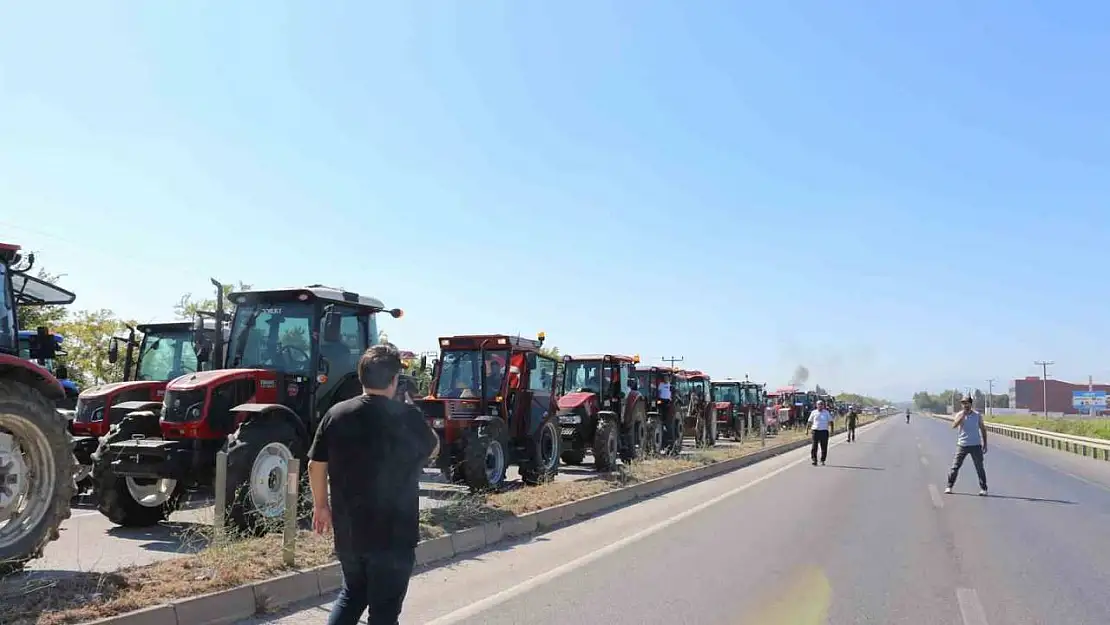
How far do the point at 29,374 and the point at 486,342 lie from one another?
7462 millimetres

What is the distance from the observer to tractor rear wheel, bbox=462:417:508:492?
11570 millimetres

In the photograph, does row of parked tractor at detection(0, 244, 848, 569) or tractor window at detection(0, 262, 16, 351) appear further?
tractor window at detection(0, 262, 16, 351)

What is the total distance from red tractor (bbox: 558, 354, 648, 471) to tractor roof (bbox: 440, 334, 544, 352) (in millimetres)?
3490

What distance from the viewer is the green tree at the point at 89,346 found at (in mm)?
25969

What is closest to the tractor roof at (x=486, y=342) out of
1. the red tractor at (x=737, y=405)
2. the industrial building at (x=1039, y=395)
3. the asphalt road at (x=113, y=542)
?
the asphalt road at (x=113, y=542)

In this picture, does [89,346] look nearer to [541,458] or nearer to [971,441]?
[541,458]

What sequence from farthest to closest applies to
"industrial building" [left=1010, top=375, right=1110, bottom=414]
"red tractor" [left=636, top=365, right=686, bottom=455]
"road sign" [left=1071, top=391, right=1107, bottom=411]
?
"industrial building" [left=1010, top=375, right=1110, bottom=414]
"road sign" [left=1071, top=391, right=1107, bottom=411]
"red tractor" [left=636, top=365, right=686, bottom=455]

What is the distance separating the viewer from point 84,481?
39.5 ft

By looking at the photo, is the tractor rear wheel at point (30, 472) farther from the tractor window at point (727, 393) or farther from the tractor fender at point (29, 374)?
the tractor window at point (727, 393)

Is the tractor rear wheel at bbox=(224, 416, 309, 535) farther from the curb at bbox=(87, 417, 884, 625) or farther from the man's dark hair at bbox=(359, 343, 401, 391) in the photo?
the man's dark hair at bbox=(359, 343, 401, 391)

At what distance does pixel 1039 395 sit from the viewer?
517ft

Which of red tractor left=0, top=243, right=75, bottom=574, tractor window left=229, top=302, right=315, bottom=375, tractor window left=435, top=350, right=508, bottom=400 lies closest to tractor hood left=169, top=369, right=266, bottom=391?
tractor window left=229, top=302, right=315, bottom=375

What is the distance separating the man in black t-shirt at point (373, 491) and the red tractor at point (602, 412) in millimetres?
12923

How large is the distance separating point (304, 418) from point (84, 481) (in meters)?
4.66
